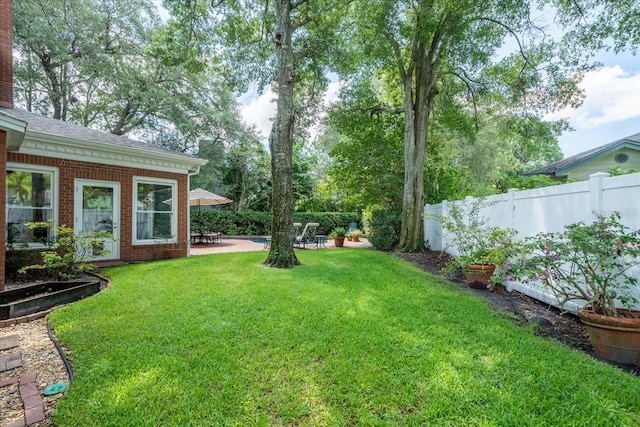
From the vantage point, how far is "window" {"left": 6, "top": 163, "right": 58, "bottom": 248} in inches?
273

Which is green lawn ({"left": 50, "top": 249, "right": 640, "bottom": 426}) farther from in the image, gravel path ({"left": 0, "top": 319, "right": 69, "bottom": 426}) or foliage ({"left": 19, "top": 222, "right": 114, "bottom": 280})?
Result: foliage ({"left": 19, "top": 222, "right": 114, "bottom": 280})

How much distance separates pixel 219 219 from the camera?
58.9 ft

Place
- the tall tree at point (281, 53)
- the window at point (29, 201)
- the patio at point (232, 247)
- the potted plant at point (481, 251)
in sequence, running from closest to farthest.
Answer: the potted plant at point (481, 251) → the window at point (29, 201) → the tall tree at point (281, 53) → the patio at point (232, 247)

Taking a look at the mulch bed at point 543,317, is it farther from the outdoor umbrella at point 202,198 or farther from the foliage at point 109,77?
the foliage at point 109,77

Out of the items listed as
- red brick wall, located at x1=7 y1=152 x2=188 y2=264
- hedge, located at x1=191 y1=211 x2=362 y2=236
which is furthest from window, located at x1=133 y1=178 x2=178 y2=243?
hedge, located at x1=191 y1=211 x2=362 y2=236

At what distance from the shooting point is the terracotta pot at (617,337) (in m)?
2.92

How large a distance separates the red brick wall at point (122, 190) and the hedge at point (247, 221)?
665cm

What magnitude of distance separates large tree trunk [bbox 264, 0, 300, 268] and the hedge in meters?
10.0

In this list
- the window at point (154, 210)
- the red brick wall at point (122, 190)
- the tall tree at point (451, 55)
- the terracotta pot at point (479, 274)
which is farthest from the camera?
the window at point (154, 210)

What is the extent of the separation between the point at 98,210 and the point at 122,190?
79 cm

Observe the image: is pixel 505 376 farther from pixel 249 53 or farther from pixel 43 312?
pixel 249 53

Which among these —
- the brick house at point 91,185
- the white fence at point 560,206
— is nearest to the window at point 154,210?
the brick house at point 91,185

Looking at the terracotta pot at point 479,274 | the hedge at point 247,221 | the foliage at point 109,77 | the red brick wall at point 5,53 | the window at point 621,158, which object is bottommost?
the terracotta pot at point 479,274

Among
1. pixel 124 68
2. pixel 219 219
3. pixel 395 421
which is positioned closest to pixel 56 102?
pixel 124 68
